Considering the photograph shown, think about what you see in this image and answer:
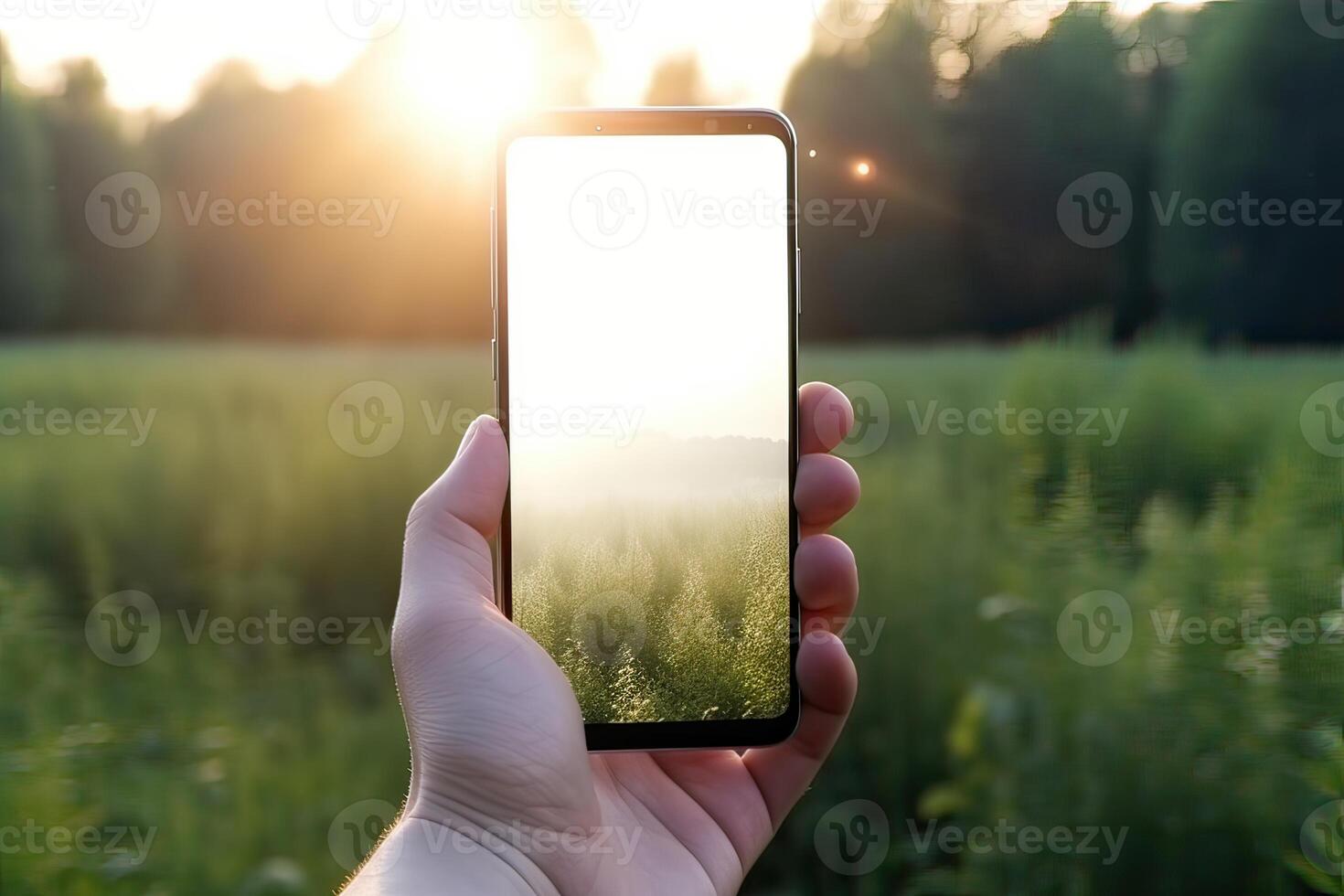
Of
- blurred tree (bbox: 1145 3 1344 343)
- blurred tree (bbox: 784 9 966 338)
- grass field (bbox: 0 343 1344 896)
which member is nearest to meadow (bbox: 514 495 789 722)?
grass field (bbox: 0 343 1344 896)

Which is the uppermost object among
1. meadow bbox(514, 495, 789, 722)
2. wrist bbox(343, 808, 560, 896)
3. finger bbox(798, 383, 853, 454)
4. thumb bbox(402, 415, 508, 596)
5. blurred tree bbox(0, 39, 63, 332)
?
blurred tree bbox(0, 39, 63, 332)

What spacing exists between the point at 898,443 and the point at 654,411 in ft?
3.27

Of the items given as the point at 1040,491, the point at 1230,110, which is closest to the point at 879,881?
the point at 1040,491

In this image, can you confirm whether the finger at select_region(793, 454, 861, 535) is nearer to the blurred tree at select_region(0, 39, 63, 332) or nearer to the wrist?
the wrist

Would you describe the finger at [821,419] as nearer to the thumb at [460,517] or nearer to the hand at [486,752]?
the hand at [486,752]

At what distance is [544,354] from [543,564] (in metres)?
0.26

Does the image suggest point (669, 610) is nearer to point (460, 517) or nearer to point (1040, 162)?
point (460, 517)

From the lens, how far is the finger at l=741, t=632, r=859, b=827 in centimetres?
136

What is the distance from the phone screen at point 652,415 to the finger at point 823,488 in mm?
31

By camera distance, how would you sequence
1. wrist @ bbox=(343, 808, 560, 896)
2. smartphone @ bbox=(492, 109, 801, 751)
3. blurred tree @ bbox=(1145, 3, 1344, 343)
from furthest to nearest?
1. blurred tree @ bbox=(1145, 3, 1344, 343)
2. smartphone @ bbox=(492, 109, 801, 751)
3. wrist @ bbox=(343, 808, 560, 896)

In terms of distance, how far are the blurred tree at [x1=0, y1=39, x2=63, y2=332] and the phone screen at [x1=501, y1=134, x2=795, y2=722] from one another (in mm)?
1447

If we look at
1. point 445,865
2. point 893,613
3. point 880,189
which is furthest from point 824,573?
point 880,189

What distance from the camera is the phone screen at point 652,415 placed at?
1.32 meters

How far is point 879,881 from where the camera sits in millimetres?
1819
